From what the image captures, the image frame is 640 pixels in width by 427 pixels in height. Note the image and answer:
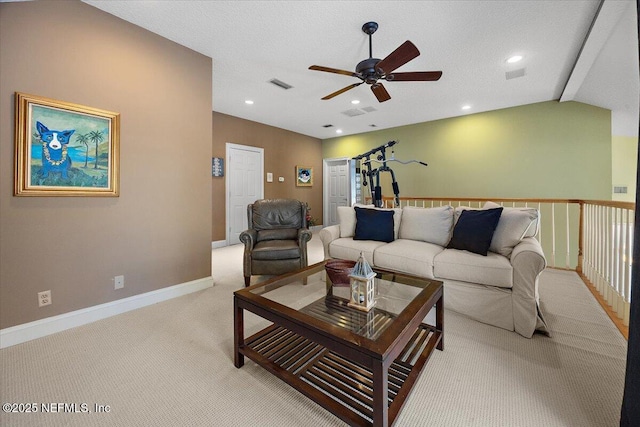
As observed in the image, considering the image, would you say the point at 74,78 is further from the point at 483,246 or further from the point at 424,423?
the point at 483,246

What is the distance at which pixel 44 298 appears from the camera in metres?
1.96

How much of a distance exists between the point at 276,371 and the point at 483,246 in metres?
1.95

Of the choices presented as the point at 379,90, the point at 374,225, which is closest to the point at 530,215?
the point at 374,225

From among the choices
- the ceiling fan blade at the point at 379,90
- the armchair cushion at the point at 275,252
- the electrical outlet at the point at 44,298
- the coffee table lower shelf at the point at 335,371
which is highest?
the ceiling fan blade at the point at 379,90

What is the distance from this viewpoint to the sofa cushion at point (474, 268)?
6.48ft

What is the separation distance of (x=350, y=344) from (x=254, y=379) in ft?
2.52

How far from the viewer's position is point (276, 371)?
1.38 meters

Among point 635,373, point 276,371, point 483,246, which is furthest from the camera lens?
point 483,246

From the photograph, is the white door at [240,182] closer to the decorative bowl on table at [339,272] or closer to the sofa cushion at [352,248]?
the sofa cushion at [352,248]

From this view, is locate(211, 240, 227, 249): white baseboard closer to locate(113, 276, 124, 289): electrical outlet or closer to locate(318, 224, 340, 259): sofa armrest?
locate(113, 276, 124, 289): electrical outlet

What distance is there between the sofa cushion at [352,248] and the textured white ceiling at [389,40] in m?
2.12

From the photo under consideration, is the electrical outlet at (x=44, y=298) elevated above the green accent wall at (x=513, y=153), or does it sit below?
below

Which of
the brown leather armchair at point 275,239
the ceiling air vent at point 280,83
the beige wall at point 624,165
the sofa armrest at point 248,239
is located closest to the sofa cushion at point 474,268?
the brown leather armchair at point 275,239

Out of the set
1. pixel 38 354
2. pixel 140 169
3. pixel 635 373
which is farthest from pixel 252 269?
pixel 635 373
